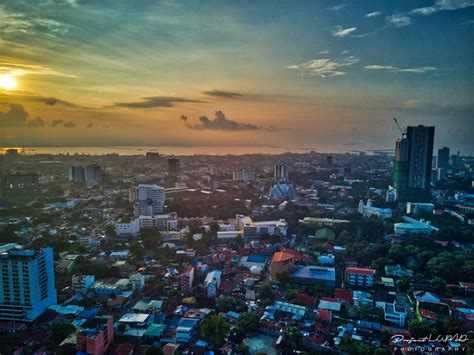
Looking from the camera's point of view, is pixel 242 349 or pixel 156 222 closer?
pixel 242 349

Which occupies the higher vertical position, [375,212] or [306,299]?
[375,212]

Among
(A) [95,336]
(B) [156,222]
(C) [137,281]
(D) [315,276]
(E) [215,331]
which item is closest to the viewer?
(A) [95,336]

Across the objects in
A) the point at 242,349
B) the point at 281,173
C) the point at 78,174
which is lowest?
the point at 242,349

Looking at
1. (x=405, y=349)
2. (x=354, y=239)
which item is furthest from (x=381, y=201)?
(x=405, y=349)

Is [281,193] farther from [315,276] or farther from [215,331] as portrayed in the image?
[215,331]

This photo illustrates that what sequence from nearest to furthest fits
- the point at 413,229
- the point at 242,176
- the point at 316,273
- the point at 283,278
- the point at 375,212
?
the point at 283,278 < the point at 316,273 < the point at 413,229 < the point at 375,212 < the point at 242,176

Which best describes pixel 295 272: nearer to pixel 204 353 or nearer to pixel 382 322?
pixel 382 322

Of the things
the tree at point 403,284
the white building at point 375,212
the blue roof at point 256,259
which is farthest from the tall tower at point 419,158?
the blue roof at point 256,259

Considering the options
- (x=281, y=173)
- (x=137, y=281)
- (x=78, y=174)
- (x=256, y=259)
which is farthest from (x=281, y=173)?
(x=137, y=281)
